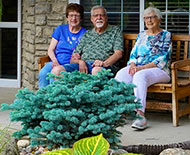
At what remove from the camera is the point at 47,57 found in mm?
5652

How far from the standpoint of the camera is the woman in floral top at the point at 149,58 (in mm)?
4793

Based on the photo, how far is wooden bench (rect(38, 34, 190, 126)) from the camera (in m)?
4.77

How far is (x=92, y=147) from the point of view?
7.77ft

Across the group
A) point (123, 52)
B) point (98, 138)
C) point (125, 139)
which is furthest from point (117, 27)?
point (98, 138)

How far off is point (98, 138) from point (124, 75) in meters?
2.58

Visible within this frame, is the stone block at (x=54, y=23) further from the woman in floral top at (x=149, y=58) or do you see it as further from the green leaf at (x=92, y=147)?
the green leaf at (x=92, y=147)

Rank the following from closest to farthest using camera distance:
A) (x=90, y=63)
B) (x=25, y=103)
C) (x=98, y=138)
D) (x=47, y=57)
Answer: (x=98, y=138) → (x=25, y=103) → (x=90, y=63) → (x=47, y=57)

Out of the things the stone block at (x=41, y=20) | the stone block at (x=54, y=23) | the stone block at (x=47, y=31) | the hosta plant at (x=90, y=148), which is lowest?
the hosta plant at (x=90, y=148)

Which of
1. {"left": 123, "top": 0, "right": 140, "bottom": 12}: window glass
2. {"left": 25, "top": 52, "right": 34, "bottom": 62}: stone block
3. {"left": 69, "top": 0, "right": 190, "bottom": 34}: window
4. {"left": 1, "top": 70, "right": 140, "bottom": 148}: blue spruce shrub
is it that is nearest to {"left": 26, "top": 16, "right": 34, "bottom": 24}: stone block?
{"left": 25, "top": 52, "right": 34, "bottom": 62}: stone block

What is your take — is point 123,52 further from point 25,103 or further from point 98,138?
point 98,138

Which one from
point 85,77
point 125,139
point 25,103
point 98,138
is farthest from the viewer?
point 125,139

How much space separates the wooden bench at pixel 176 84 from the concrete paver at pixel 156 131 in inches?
5.3

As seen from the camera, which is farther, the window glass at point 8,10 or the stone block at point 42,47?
the window glass at point 8,10

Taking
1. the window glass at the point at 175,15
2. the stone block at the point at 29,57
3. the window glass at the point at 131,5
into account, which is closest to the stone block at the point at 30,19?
the stone block at the point at 29,57
